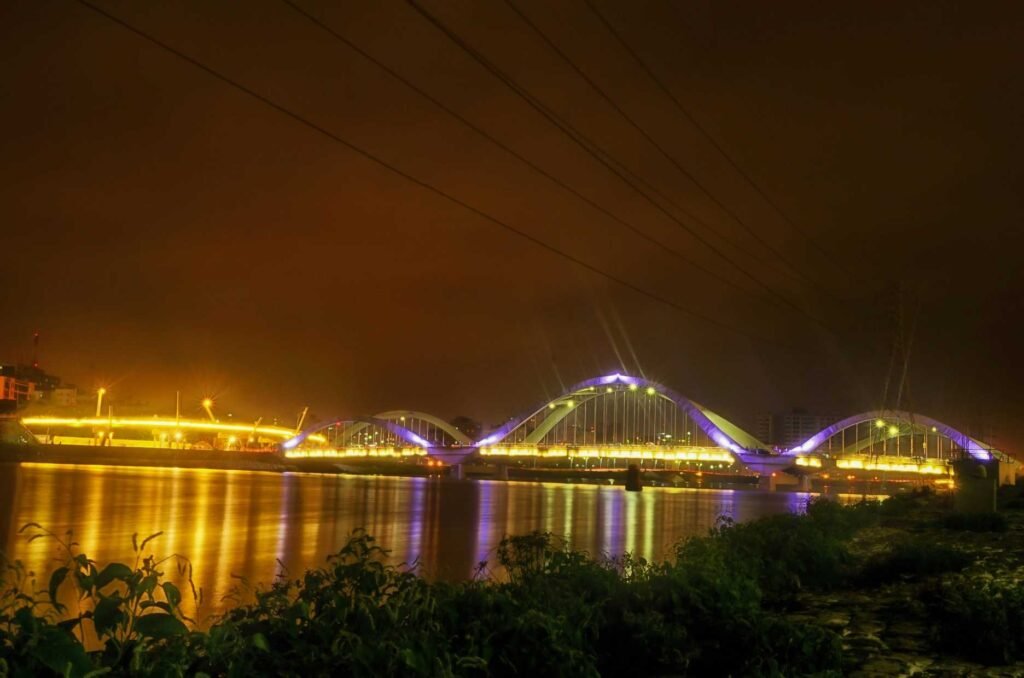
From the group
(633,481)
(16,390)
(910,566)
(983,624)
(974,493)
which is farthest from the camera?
(16,390)

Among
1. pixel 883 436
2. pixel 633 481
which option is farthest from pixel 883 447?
pixel 633 481

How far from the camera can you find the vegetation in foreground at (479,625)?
4.18 metres

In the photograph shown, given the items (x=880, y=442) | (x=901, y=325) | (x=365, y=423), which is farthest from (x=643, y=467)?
(x=901, y=325)

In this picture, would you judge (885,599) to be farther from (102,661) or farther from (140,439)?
(140,439)

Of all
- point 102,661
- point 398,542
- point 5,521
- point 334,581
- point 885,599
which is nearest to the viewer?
point 102,661

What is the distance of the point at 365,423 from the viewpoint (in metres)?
129

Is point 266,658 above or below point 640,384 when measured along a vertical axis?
below

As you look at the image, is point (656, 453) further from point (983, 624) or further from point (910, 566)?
point (983, 624)

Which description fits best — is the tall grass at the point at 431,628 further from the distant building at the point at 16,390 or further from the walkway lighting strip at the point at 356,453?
the distant building at the point at 16,390

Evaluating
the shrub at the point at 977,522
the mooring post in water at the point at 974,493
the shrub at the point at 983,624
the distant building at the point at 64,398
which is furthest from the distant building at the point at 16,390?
the shrub at the point at 983,624

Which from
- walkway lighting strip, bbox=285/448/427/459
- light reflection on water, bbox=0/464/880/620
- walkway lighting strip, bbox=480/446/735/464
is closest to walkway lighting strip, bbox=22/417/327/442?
walkway lighting strip, bbox=285/448/427/459

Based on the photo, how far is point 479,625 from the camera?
518 centimetres

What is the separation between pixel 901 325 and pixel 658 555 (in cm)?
2150

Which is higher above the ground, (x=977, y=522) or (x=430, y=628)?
(x=977, y=522)
